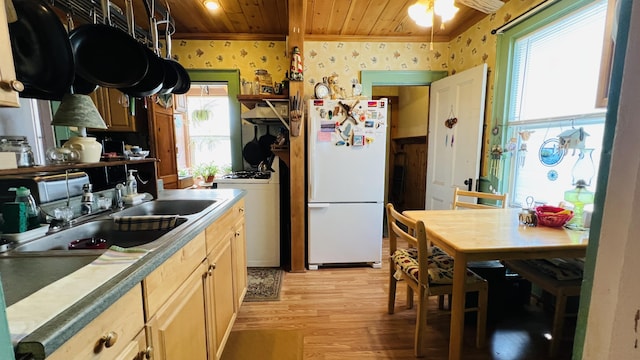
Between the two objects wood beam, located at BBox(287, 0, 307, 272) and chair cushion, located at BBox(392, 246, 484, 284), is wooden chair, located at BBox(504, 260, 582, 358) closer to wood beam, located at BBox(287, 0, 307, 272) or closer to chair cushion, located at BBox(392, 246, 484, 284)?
chair cushion, located at BBox(392, 246, 484, 284)

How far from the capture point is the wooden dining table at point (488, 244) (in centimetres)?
135

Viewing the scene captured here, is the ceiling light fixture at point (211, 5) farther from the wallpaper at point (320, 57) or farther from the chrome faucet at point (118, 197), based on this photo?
the chrome faucet at point (118, 197)

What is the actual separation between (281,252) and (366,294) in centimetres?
97

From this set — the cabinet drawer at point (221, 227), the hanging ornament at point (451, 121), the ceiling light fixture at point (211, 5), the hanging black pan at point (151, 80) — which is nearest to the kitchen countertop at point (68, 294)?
the cabinet drawer at point (221, 227)

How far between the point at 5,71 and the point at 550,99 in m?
2.77

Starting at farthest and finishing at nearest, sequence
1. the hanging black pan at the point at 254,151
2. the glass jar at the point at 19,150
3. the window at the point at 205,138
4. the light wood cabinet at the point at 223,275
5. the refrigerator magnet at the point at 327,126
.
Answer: the window at the point at 205,138, the hanging black pan at the point at 254,151, the refrigerator magnet at the point at 327,126, the light wood cabinet at the point at 223,275, the glass jar at the point at 19,150

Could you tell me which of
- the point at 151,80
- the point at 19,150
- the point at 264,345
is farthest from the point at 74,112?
the point at 264,345

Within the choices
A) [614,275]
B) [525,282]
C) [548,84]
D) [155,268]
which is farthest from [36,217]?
[548,84]

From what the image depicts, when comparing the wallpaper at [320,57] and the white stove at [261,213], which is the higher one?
the wallpaper at [320,57]

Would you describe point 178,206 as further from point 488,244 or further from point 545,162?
point 545,162

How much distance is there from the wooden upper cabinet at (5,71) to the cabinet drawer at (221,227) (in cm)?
90

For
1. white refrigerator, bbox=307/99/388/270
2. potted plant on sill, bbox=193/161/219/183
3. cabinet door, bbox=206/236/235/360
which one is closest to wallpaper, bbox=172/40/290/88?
white refrigerator, bbox=307/99/388/270

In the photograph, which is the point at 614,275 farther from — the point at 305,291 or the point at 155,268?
the point at 305,291

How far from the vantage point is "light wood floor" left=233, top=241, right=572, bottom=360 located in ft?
5.49
